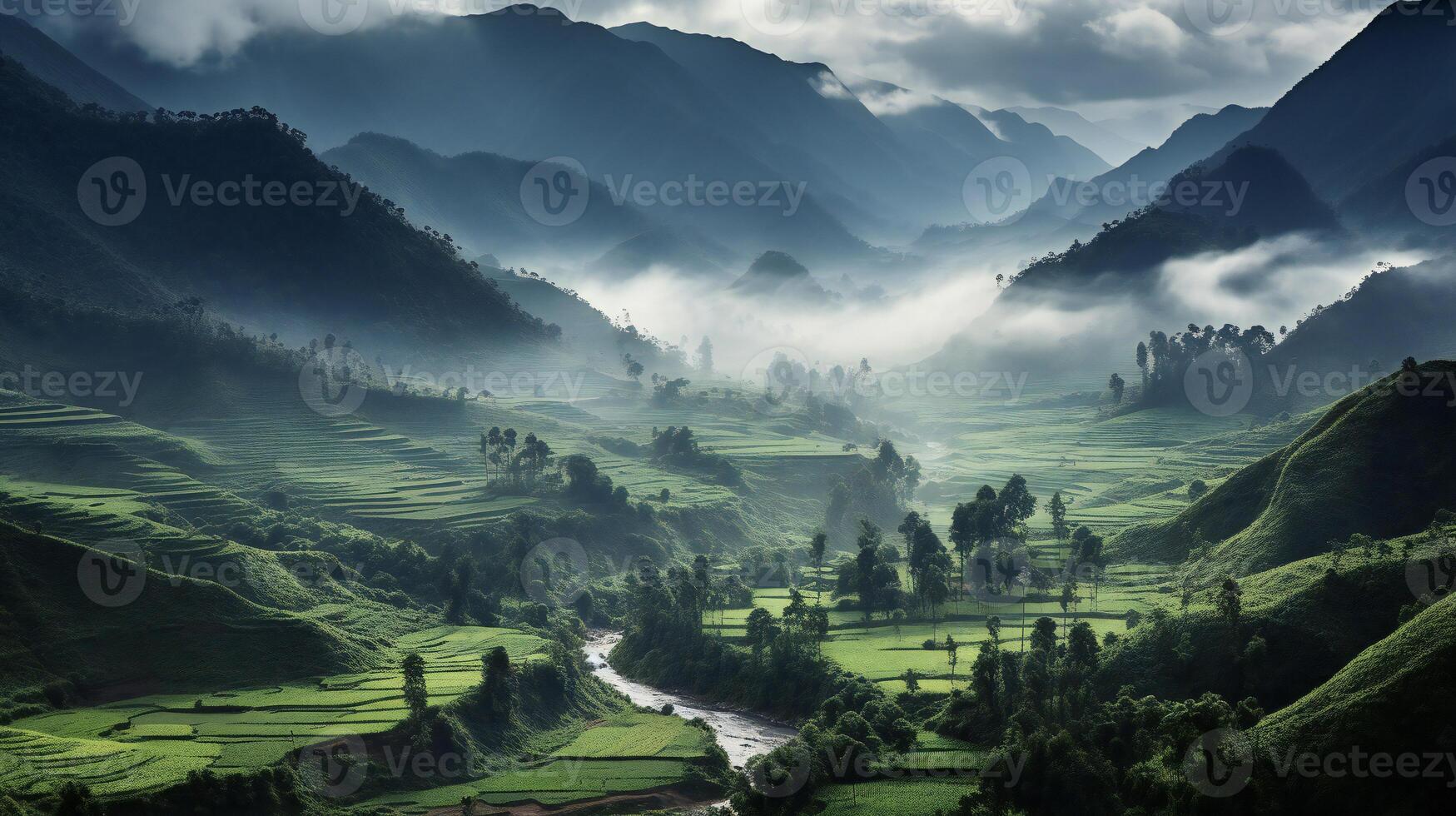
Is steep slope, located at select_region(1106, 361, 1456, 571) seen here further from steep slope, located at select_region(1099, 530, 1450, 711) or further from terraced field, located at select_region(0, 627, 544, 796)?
terraced field, located at select_region(0, 627, 544, 796)

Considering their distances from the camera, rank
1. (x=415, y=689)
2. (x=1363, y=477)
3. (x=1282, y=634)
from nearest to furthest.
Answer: (x=1282, y=634) < (x=415, y=689) < (x=1363, y=477)

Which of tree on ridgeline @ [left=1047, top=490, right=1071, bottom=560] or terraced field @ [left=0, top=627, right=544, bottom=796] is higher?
tree on ridgeline @ [left=1047, top=490, right=1071, bottom=560]

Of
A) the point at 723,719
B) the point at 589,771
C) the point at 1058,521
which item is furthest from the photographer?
the point at 1058,521

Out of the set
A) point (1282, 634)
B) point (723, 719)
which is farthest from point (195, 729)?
point (1282, 634)

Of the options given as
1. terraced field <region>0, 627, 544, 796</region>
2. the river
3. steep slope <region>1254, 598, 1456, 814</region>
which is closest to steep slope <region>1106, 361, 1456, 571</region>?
steep slope <region>1254, 598, 1456, 814</region>

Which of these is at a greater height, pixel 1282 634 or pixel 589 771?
pixel 1282 634

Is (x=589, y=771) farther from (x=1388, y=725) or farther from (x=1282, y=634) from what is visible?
(x=1388, y=725)

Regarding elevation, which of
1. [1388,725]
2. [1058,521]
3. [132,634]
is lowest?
[132,634]

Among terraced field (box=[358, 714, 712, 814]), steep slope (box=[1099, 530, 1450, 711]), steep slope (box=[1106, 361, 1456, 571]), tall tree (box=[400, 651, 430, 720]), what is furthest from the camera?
steep slope (box=[1106, 361, 1456, 571])
